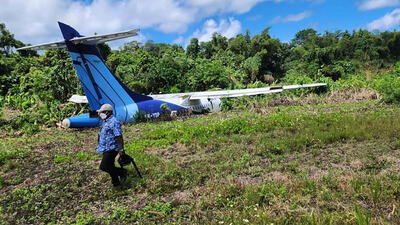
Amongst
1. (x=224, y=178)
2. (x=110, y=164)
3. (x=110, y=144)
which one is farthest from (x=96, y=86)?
(x=224, y=178)

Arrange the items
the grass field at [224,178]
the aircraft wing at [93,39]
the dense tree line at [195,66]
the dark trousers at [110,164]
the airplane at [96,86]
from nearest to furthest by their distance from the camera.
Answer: the grass field at [224,178]
the dark trousers at [110,164]
the aircraft wing at [93,39]
the airplane at [96,86]
the dense tree line at [195,66]

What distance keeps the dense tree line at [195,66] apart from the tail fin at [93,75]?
4220 millimetres

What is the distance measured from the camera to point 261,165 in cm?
648

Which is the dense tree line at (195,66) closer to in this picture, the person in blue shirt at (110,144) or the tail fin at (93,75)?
the tail fin at (93,75)

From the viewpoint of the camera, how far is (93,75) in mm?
10625

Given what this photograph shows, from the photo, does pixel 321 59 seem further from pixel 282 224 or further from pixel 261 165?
pixel 282 224

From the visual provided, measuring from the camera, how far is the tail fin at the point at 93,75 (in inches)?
405

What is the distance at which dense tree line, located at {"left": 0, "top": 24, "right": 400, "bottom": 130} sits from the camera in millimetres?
17062

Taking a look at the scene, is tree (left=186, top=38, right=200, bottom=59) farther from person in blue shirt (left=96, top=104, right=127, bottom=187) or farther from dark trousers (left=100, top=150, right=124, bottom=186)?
dark trousers (left=100, top=150, right=124, bottom=186)

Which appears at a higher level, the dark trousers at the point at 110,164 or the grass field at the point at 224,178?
the dark trousers at the point at 110,164

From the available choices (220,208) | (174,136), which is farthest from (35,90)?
(220,208)

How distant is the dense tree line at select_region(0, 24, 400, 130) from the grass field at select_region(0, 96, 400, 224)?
24.5 ft

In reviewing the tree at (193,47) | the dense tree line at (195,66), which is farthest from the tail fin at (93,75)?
the tree at (193,47)

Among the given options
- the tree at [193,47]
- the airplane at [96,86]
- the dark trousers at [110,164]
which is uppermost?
the tree at [193,47]
